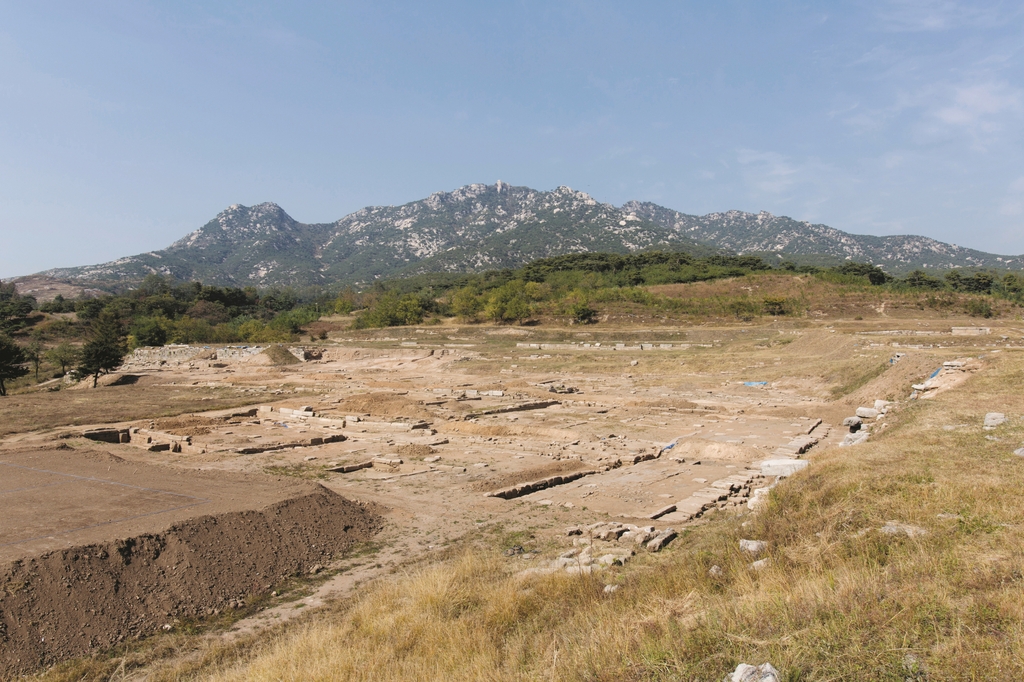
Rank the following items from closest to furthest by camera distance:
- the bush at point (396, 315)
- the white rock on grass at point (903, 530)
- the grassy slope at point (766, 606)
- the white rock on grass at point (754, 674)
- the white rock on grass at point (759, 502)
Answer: the white rock on grass at point (754, 674) < the grassy slope at point (766, 606) < the white rock on grass at point (903, 530) < the white rock on grass at point (759, 502) < the bush at point (396, 315)

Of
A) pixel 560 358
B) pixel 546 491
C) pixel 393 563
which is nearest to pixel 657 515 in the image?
pixel 546 491

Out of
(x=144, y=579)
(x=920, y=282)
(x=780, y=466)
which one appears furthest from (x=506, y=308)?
(x=144, y=579)

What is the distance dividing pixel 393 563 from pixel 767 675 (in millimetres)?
6424

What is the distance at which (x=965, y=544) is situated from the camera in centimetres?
550

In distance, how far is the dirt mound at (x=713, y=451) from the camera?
15562 mm

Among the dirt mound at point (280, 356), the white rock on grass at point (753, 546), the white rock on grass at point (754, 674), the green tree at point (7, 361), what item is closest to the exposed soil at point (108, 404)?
the green tree at point (7, 361)

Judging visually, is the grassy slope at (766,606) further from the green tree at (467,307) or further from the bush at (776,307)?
the green tree at (467,307)

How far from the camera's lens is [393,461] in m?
16.0

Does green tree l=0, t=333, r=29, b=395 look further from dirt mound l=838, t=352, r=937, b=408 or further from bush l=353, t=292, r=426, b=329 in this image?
dirt mound l=838, t=352, r=937, b=408

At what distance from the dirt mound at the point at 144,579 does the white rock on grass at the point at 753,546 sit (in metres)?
6.46

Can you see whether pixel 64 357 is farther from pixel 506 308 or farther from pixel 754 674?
pixel 754 674

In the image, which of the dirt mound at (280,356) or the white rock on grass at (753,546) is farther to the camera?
the dirt mound at (280,356)

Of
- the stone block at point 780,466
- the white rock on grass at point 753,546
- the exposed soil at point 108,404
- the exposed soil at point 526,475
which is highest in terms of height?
the white rock on grass at point 753,546

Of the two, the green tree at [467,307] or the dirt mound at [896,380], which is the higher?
the green tree at [467,307]
